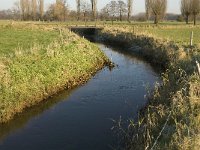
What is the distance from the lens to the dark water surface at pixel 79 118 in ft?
40.3

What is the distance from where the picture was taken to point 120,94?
19.0 m

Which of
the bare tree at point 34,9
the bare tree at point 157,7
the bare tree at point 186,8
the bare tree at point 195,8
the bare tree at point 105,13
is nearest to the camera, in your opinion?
the bare tree at point 157,7

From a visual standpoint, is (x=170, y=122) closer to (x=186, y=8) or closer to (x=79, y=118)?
(x=79, y=118)

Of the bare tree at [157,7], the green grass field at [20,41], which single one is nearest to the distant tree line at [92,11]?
the bare tree at [157,7]

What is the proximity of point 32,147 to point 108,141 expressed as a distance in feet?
8.42

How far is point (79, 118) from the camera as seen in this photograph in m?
14.9

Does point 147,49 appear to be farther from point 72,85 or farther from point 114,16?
point 114,16

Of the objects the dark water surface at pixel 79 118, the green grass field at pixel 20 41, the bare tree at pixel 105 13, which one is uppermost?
the bare tree at pixel 105 13

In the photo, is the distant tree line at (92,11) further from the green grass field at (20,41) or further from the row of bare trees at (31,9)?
the green grass field at (20,41)

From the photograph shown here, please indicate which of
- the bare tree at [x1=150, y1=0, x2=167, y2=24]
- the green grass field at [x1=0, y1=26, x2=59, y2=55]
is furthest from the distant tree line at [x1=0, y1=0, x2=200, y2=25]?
the green grass field at [x1=0, y1=26, x2=59, y2=55]

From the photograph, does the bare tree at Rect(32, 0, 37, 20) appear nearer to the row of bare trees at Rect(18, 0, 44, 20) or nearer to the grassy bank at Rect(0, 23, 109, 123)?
the row of bare trees at Rect(18, 0, 44, 20)

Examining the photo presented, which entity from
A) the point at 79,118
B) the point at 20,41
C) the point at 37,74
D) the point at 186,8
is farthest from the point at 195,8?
the point at 79,118

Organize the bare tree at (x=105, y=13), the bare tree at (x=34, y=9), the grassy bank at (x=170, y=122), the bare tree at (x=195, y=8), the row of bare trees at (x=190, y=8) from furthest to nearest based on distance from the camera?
1. the bare tree at (x=105, y=13)
2. the bare tree at (x=34, y=9)
3. the row of bare trees at (x=190, y=8)
4. the bare tree at (x=195, y=8)
5. the grassy bank at (x=170, y=122)

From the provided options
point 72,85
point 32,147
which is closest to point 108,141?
point 32,147
